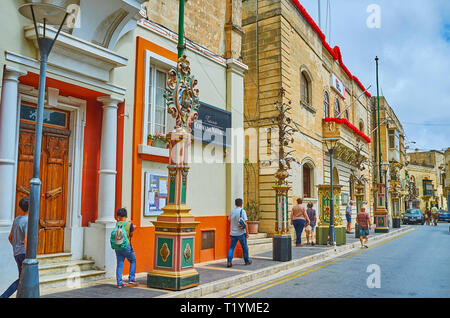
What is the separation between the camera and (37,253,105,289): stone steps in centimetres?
743

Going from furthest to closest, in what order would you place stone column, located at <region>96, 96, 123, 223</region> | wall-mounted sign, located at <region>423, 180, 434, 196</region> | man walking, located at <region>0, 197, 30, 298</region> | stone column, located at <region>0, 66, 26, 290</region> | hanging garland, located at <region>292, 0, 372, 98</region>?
wall-mounted sign, located at <region>423, 180, 434, 196</region> < hanging garland, located at <region>292, 0, 372, 98</region> < stone column, located at <region>96, 96, 123, 223</region> < stone column, located at <region>0, 66, 26, 290</region> < man walking, located at <region>0, 197, 30, 298</region>

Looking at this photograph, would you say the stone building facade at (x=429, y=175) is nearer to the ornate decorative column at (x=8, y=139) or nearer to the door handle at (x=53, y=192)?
the door handle at (x=53, y=192)

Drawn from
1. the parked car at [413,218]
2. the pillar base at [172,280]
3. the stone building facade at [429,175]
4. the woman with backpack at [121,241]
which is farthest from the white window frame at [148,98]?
the stone building facade at [429,175]

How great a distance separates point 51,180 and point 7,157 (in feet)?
5.03

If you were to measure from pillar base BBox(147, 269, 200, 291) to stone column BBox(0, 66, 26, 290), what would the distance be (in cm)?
237

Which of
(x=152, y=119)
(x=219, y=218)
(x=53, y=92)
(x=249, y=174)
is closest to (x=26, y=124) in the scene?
(x=53, y=92)

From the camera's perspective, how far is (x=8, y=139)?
23.0 feet

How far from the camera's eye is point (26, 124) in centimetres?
793

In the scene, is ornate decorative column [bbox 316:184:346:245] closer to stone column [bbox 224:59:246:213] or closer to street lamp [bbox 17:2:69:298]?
stone column [bbox 224:59:246:213]

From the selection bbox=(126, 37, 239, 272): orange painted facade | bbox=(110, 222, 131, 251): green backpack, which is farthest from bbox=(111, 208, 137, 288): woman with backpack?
bbox=(126, 37, 239, 272): orange painted facade

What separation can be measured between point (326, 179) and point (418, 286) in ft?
50.4

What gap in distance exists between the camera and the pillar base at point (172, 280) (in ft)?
24.0
